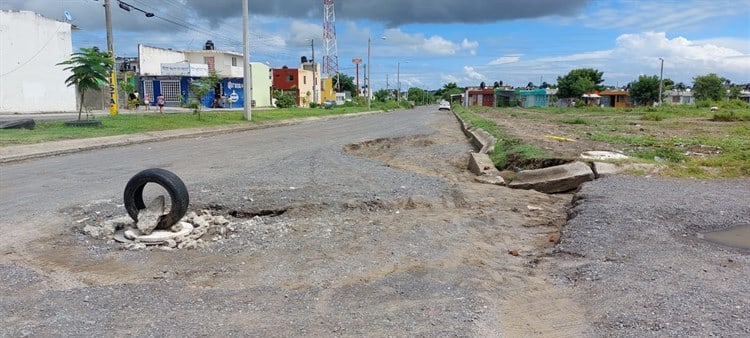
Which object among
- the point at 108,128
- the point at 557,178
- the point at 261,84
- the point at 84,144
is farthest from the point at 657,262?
the point at 261,84

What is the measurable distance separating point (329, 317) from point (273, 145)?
14863 mm

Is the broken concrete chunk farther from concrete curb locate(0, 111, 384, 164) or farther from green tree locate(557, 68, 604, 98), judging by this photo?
green tree locate(557, 68, 604, 98)

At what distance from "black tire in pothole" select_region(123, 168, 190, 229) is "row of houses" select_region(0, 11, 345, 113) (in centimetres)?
2280

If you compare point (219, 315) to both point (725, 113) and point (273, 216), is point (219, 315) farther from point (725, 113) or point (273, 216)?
point (725, 113)

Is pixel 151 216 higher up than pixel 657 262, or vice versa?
pixel 151 216

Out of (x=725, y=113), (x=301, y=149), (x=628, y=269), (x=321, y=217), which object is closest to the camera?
(x=628, y=269)

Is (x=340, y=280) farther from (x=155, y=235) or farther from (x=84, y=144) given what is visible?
(x=84, y=144)

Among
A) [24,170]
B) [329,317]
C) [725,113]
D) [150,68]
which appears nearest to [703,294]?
[329,317]

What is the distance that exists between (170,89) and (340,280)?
56.5m

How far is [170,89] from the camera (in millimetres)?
57062

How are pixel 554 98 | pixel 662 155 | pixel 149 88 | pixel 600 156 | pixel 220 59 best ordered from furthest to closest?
pixel 554 98 → pixel 220 59 → pixel 149 88 → pixel 662 155 → pixel 600 156

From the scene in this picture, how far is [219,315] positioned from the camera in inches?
164

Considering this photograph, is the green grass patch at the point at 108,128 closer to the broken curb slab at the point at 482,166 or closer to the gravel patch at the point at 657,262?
the broken curb slab at the point at 482,166

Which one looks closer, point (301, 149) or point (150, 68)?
point (301, 149)
